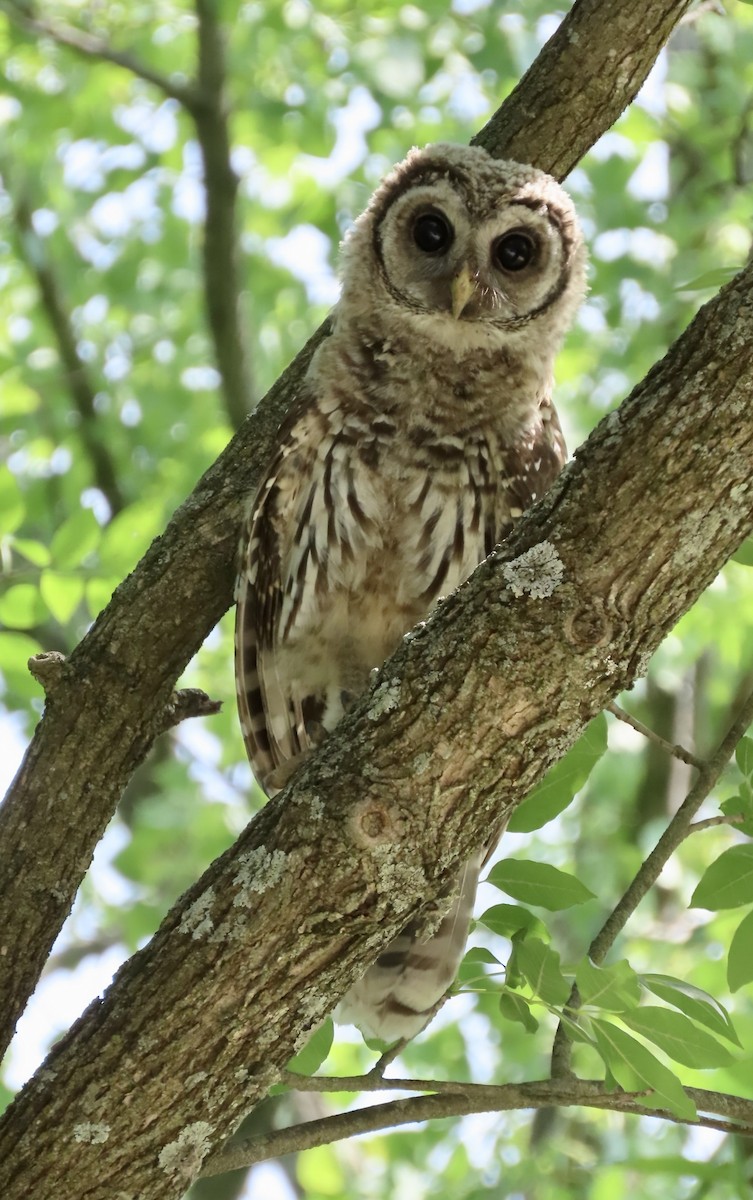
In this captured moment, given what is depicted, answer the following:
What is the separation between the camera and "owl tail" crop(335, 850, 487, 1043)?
2.89 meters

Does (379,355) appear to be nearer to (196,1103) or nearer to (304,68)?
(196,1103)

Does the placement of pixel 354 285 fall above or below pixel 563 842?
below

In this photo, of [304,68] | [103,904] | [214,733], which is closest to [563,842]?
[214,733]

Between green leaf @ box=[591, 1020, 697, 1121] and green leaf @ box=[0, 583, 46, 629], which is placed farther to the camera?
green leaf @ box=[0, 583, 46, 629]

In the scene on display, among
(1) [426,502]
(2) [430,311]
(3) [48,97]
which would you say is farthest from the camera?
(3) [48,97]

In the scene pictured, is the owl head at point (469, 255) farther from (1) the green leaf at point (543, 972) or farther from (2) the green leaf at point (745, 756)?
(1) the green leaf at point (543, 972)

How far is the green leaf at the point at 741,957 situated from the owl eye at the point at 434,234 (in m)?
1.84

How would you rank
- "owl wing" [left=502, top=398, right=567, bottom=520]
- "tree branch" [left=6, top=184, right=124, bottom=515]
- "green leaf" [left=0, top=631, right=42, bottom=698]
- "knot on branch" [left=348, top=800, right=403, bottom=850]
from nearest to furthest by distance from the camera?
"knot on branch" [left=348, top=800, right=403, bottom=850], "owl wing" [left=502, top=398, right=567, bottom=520], "green leaf" [left=0, top=631, right=42, bottom=698], "tree branch" [left=6, top=184, right=124, bottom=515]

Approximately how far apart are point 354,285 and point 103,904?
15.1ft

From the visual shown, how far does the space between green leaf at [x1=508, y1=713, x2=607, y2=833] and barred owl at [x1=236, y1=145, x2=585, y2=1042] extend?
0.51m

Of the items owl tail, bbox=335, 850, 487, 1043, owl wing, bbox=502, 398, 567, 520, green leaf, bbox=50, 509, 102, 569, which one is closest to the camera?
owl tail, bbox=335, 850, 487, 1043

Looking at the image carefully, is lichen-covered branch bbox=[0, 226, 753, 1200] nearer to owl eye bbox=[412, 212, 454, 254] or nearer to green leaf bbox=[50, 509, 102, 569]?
→ green leaf bbox=[50, 509, 102, 569]

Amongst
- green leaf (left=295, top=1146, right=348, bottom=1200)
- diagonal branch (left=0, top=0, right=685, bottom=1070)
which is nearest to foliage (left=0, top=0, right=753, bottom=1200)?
green leaf (left=295, top=1146, right=348, bottom=1200)

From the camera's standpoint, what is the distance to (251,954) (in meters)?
1.94
